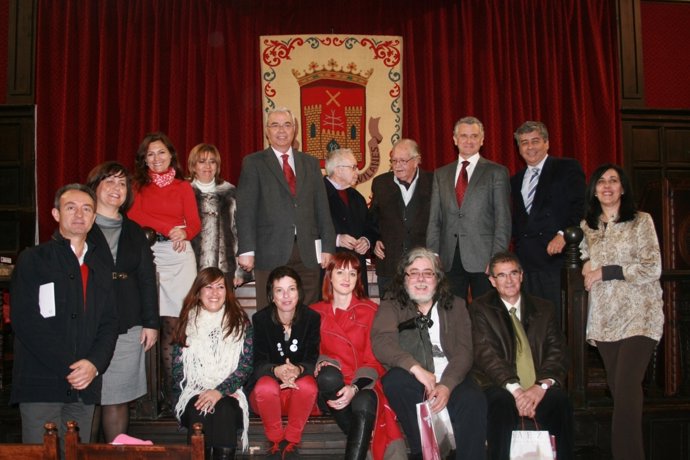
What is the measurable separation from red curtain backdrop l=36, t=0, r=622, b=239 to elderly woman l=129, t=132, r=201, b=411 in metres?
2.58

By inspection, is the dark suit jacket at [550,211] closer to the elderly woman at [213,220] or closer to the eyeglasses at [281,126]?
the eyeglasses at [281,126]

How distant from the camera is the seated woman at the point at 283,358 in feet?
10.3

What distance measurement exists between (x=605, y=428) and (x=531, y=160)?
1653mm

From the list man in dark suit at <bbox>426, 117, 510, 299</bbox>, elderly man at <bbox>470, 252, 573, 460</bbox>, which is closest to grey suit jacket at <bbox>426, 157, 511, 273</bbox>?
man in dark suit at <bbox>426, 117, 510, 299</bbox>

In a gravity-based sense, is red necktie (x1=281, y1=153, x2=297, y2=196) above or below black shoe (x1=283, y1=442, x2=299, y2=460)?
above

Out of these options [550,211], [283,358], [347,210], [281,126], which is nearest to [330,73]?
[347,210]

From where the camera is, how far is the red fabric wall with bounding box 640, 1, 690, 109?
6836 mm

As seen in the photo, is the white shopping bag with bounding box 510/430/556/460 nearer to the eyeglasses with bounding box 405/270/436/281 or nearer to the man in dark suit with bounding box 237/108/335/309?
the eyeglasses with bounding box 405/270/436/281

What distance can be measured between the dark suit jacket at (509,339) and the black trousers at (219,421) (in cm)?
123

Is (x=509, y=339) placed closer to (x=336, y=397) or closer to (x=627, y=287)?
(x=627, y=287)

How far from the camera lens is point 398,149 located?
13.9ft

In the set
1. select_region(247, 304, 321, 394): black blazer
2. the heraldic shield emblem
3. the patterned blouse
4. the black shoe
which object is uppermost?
the heraldic shield emblem

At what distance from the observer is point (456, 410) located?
3115 millimetres

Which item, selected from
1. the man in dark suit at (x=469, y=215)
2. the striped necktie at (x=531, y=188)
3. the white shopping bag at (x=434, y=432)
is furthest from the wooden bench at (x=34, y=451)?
the striped necktie at (x=531, y=188)
